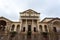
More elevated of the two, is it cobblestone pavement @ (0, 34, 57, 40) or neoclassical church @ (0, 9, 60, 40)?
neoclassical church @ (0, 9, 60, 40)

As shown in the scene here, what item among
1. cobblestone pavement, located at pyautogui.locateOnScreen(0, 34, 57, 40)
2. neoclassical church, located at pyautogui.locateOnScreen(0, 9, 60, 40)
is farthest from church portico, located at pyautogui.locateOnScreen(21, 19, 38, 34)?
cobblestone pavement, located at pyautogui.locateOnScreen(0, 34, 57, 40)

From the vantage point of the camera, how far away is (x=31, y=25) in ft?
113

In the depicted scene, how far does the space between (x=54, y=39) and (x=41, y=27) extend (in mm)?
5420

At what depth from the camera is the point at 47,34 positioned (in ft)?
103

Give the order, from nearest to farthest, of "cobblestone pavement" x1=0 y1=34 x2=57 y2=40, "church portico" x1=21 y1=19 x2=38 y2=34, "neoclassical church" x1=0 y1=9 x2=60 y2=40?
"cobblestone pavement" x1=0 y1=34 x2=57 y2=40, "neoclassical church" x1=0 y1=9 x2=60 y2=40, "church portico" x1=21 y1=19 x2=38 y2=34

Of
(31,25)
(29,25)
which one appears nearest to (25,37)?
(29,25)

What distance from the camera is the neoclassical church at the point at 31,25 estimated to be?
32281 mm

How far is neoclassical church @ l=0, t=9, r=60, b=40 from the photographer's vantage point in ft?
106

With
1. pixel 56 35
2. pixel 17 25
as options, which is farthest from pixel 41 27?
pixel 17 25

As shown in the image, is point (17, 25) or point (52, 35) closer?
point (52, 35)

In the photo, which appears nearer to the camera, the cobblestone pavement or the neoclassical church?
the cobblestone pavement

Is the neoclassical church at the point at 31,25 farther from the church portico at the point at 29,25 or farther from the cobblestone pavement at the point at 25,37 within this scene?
the cobblestone pavement at the point at 25,37

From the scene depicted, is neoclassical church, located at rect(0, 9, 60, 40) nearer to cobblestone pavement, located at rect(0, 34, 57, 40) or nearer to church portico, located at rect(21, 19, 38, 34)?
church portico, located at rect(21, 19, 38, 34)

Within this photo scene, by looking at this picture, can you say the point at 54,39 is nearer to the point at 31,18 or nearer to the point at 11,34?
the point at 31,18
